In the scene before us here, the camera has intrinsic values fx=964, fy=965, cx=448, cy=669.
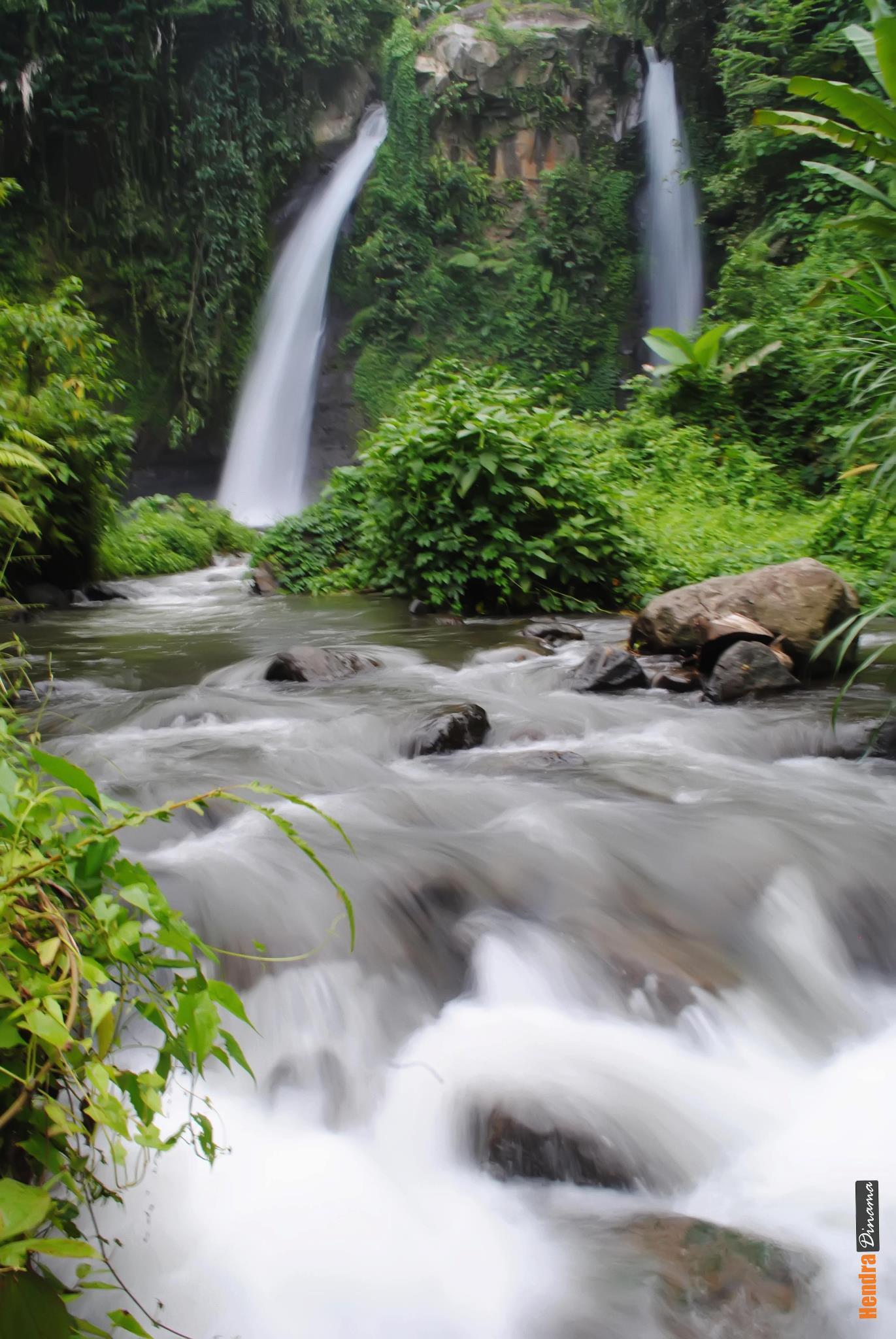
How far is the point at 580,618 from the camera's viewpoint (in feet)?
25.5

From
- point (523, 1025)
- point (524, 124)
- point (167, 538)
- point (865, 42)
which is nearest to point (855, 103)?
point (865, 42)

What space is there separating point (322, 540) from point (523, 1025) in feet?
27.7

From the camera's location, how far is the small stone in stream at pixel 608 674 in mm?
5277

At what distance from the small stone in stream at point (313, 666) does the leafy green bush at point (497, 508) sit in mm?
2271

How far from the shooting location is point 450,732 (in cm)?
434

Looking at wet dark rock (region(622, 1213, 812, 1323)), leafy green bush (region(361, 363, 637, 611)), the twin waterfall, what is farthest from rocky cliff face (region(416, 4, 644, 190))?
wet dark rock (region(622, 1213, 812, 1323))

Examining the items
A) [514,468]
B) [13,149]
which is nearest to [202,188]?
[13,149]

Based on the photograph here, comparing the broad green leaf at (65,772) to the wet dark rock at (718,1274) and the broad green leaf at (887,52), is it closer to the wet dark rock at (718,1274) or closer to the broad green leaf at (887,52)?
the wet dark rock at (718,1274)

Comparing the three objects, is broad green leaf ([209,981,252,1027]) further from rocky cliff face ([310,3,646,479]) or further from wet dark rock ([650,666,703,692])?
Result: rocky cliff face ([310,3,646,479])

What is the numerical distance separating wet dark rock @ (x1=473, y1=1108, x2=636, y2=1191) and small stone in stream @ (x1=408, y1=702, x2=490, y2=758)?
2.34m

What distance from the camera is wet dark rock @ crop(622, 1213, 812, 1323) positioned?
158 centimetres

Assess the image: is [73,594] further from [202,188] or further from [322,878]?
[202,188]

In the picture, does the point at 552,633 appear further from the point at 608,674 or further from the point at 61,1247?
the point at 61,1247

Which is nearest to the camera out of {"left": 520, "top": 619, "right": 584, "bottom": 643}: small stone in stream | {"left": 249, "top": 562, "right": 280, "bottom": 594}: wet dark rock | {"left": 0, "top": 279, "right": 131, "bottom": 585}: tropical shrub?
{"left": 520, "top": 619, "right": 584, "bottom": 643}: small stone in stream
